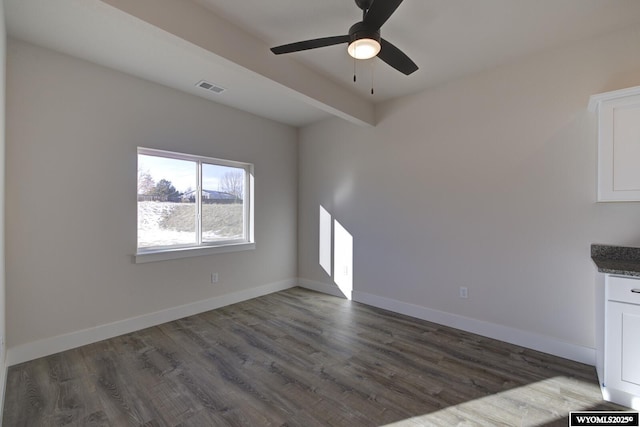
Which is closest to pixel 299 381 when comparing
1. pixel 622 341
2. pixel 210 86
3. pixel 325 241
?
pixel 622 341

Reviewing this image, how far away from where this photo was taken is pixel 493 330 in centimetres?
297

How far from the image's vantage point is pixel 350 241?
4.20 m

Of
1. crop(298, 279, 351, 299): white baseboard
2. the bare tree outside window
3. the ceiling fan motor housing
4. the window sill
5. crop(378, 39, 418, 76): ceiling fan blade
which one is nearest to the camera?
the ceiling fan motor housing

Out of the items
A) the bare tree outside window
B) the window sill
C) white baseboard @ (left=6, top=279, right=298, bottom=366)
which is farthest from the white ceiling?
white baseboard @ (left=6, top=279, right=298, bottom=366)

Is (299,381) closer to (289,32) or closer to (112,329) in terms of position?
(112,329)

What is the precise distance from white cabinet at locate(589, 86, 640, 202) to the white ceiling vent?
3.52 metres

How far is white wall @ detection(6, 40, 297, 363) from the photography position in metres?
2.48

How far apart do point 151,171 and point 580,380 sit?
447 cm

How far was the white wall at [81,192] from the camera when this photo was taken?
2477mm

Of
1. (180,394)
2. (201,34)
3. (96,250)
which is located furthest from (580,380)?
(96,250)

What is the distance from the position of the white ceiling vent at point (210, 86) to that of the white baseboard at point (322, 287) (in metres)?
3.06

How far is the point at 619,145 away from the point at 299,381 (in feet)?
9.79

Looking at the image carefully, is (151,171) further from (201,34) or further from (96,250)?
(201,34)

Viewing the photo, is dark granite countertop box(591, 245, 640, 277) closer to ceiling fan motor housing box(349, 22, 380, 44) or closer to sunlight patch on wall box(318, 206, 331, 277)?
ceiling fan motor housing box(349, 22, 380, 44)
